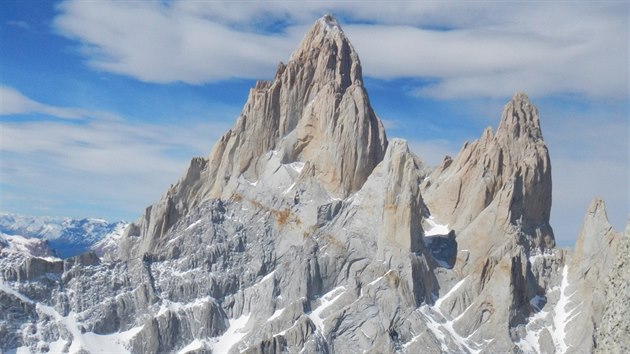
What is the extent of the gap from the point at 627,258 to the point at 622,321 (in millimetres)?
2660

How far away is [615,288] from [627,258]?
130 cm

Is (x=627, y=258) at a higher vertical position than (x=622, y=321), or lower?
higher

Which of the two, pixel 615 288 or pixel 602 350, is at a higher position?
pixel 615 288

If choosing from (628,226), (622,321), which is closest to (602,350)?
(622,321)

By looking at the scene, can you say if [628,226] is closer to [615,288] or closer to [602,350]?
[615,288]

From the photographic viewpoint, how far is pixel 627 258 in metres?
38.2

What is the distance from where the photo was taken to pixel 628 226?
1512 inches

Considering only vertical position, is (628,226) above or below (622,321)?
above

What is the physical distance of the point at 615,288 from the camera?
125ft

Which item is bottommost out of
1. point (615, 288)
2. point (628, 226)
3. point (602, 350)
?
point (602, 350)

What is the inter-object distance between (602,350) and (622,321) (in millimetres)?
2130

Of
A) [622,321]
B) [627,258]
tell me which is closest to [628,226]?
[627,258]

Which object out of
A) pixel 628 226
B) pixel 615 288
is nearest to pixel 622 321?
pixel 615 288

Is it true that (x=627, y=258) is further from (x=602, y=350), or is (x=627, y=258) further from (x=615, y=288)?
(x=602, y=350)
